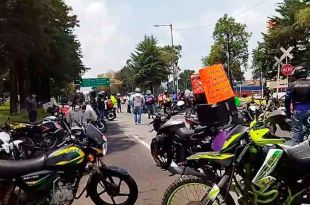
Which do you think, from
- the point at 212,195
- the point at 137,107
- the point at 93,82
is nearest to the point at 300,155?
the point at 212,195

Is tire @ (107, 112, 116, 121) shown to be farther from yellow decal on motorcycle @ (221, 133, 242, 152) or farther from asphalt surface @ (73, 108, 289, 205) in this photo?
yellow decal on motorcycle @ (221, 133, 242, 152)

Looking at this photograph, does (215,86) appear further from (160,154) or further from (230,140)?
(230,140)

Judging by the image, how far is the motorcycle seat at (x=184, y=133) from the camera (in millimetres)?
9250

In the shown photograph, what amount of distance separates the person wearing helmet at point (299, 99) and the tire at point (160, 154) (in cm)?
236

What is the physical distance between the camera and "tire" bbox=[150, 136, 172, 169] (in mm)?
9891

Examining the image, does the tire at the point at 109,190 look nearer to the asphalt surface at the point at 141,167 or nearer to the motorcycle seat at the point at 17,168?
A: the asphalt surface at the point at 141,167

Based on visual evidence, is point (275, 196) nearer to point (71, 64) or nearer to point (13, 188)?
point (13, 188)

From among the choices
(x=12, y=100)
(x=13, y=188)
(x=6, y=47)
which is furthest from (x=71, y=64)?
(x=13, y=188)

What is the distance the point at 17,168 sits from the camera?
19.0 feet

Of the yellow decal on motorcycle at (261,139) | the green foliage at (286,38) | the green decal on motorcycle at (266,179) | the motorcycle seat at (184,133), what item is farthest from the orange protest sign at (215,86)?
the green foliage at (286,38)

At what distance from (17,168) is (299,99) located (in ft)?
17.7

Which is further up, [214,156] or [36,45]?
[36,45]

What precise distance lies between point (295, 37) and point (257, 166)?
61744mm

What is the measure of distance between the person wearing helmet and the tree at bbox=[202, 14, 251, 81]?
223ft
